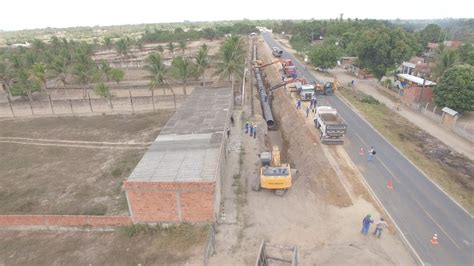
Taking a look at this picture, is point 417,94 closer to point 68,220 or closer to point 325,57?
point 325,57

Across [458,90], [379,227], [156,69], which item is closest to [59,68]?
[156,69]

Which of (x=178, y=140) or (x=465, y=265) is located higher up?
(x=178, y=140)

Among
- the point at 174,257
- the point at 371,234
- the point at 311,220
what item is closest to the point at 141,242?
the point at 174,257

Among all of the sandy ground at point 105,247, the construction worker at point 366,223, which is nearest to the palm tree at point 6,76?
the sandy ground at point 105,247

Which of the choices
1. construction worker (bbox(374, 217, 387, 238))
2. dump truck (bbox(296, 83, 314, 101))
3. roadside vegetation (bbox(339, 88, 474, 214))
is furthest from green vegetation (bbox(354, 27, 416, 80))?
construction worker (bbox(374, 217, 387, 238))

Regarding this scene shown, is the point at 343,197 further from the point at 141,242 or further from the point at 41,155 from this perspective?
the point at 41,155

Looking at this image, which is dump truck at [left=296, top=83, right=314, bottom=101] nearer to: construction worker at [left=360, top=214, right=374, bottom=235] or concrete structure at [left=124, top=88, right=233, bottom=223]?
concrete structure at [left=124, top=88, right=233, bottom=223]

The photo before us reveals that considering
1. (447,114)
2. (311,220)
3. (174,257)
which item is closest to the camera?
(174,257)
